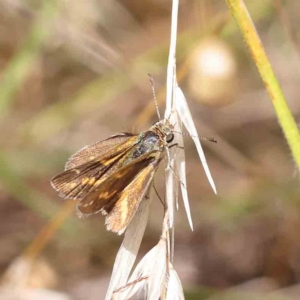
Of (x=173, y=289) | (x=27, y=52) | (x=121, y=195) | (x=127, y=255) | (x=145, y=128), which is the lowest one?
(x=173, y=289)

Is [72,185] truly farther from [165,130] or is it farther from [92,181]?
[165,130]

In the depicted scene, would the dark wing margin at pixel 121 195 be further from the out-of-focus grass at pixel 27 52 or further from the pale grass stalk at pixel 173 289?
the out-of-focus grass at pixel 27 52

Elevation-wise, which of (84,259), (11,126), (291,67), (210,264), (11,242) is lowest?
(210,264)

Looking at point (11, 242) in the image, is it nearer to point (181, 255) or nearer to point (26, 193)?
point (26, 193)

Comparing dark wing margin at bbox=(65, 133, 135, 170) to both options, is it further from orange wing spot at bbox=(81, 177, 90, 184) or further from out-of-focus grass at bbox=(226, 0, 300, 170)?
out-of-focus grass at bbox=(226, 0, 300, 170)

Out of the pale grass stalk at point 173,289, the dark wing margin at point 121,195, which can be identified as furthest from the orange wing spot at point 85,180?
the pale grass stalk at point 173,289

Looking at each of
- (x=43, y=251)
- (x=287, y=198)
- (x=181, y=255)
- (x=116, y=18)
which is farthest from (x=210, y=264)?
(x=116, y=18)

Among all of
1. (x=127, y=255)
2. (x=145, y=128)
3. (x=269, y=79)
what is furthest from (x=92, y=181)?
(x=145, y=128)
